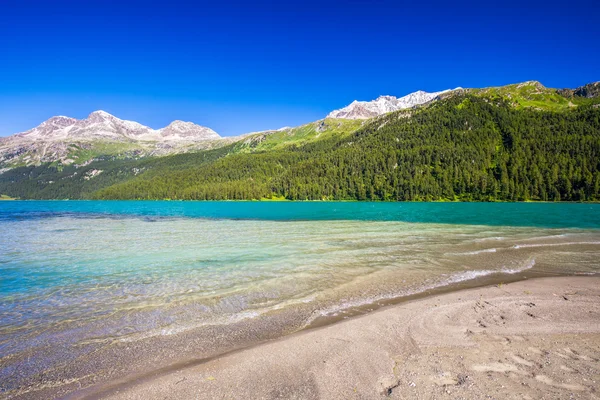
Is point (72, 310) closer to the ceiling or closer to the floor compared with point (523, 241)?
closer to the ceiling

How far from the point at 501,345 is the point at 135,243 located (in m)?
36.1

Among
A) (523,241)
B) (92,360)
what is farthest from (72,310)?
(523,241)

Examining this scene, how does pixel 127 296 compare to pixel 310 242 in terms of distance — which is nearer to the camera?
pixel 127 296

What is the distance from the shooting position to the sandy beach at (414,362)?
7633mm

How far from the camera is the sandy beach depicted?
763cm

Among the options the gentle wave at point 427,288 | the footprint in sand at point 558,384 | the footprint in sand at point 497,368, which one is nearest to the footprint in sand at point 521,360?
the footprint in sand at point 497,368

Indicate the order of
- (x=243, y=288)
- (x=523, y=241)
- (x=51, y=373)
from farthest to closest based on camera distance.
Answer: (x=523, y=241) < (x=243, y=288) < (x=51, y=373)

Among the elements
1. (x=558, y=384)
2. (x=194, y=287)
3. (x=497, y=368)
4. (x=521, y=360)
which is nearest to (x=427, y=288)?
(x=521, y=360)

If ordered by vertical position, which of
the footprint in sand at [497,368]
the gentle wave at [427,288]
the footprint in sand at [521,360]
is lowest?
the gentle wave at [427,288]

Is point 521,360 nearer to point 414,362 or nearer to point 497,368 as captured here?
point 497,368

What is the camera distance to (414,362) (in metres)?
9.11

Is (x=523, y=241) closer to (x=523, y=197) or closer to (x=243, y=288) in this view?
(x=243, y=288)

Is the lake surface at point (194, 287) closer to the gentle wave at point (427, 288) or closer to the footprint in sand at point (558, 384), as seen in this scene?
the gentle wave at point (427, 288)

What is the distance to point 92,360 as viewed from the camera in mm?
9570
